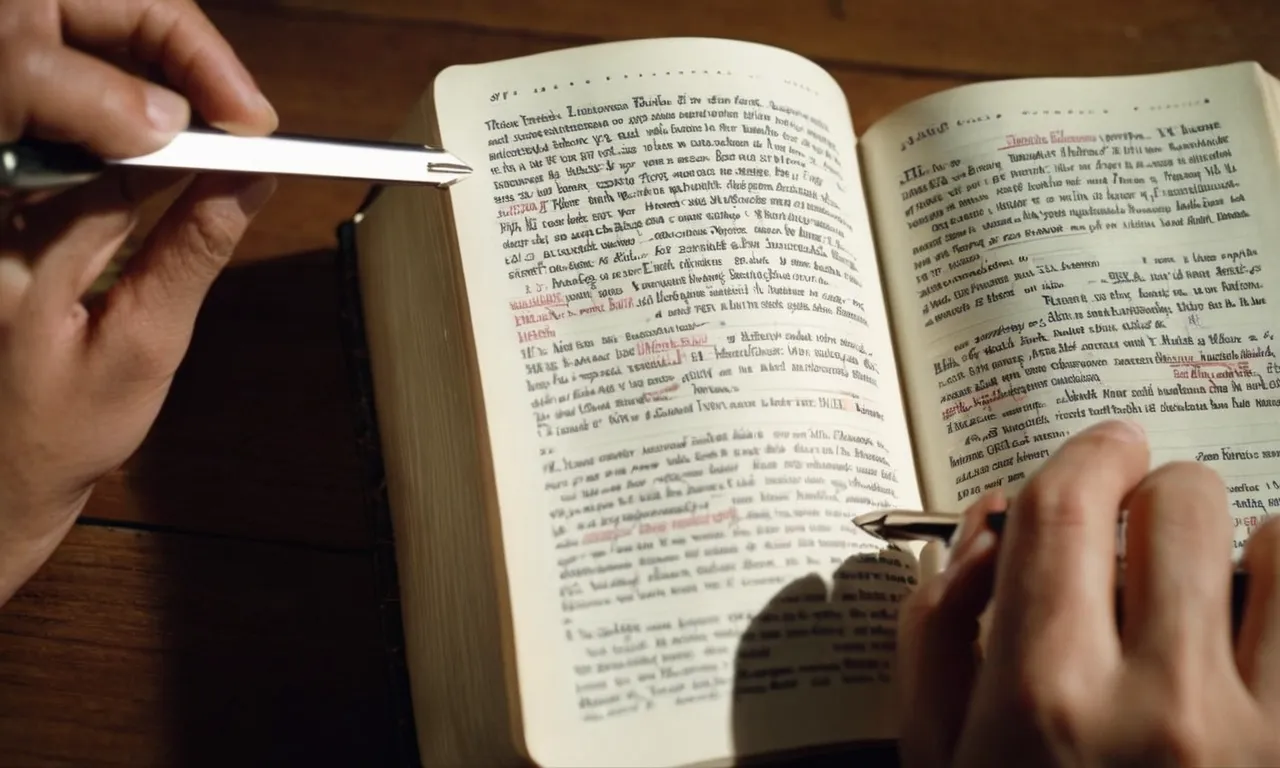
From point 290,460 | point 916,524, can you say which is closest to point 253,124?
point 290,460

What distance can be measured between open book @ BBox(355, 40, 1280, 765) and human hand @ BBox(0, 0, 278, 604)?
0.10 m

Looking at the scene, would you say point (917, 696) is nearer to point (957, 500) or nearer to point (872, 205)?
point (957, 500)

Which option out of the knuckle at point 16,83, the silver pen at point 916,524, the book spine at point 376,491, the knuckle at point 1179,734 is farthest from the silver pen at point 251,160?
the knuckle at point 1179,734

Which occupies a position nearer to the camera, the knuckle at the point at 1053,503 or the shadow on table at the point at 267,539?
the knuckle at the point at 1053,503

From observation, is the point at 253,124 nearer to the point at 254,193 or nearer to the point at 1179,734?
the point at 254,193

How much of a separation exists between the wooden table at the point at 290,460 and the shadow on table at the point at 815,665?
19 cm

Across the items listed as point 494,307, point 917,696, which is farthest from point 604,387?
point 917,696

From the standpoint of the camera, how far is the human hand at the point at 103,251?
408 millimetres

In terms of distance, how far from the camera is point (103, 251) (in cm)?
44

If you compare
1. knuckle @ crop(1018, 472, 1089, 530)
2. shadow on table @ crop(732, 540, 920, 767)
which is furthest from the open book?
knuckle @ crop(1018, 472, 1089, 530)

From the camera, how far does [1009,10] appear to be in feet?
2.29

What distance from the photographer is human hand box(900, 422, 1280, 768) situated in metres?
0.35

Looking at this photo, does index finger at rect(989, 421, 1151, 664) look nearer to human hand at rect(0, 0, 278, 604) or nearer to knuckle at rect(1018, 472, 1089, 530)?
knuckle at rect(1018, 472, 1089, 530)

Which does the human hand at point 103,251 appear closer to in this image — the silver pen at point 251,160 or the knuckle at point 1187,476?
the silver pen at point 251,160
